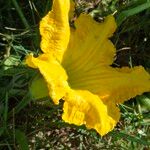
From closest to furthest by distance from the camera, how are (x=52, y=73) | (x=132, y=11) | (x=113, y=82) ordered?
1. (x=52, y=73)
2. (x=113, y=82)
3. (x=132, y=11)

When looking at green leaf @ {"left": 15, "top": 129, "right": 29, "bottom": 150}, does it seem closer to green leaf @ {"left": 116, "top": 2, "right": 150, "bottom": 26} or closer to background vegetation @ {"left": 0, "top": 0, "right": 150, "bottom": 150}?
background vegetation @ {"left": 0, "top": 0, "right": 150, "bottom": 150}

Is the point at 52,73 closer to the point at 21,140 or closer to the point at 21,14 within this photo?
the point at 21,140

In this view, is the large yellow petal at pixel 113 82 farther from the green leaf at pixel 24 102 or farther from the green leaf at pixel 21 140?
the green leaf at pixel 21 140

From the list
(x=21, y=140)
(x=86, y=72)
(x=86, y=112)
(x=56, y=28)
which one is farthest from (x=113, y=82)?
(x=21, y=140)

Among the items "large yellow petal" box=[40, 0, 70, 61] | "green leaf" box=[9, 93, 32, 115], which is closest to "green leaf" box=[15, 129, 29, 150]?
"green leaf" box=[9, 93, 32, 115]

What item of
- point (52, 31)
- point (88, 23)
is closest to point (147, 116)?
point (88, 23)

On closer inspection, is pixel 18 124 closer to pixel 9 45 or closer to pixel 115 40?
pixel 9 45

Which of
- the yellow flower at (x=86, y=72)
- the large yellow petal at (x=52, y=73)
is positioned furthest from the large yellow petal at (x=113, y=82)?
the large yellow petal at (x=52, y=73)
